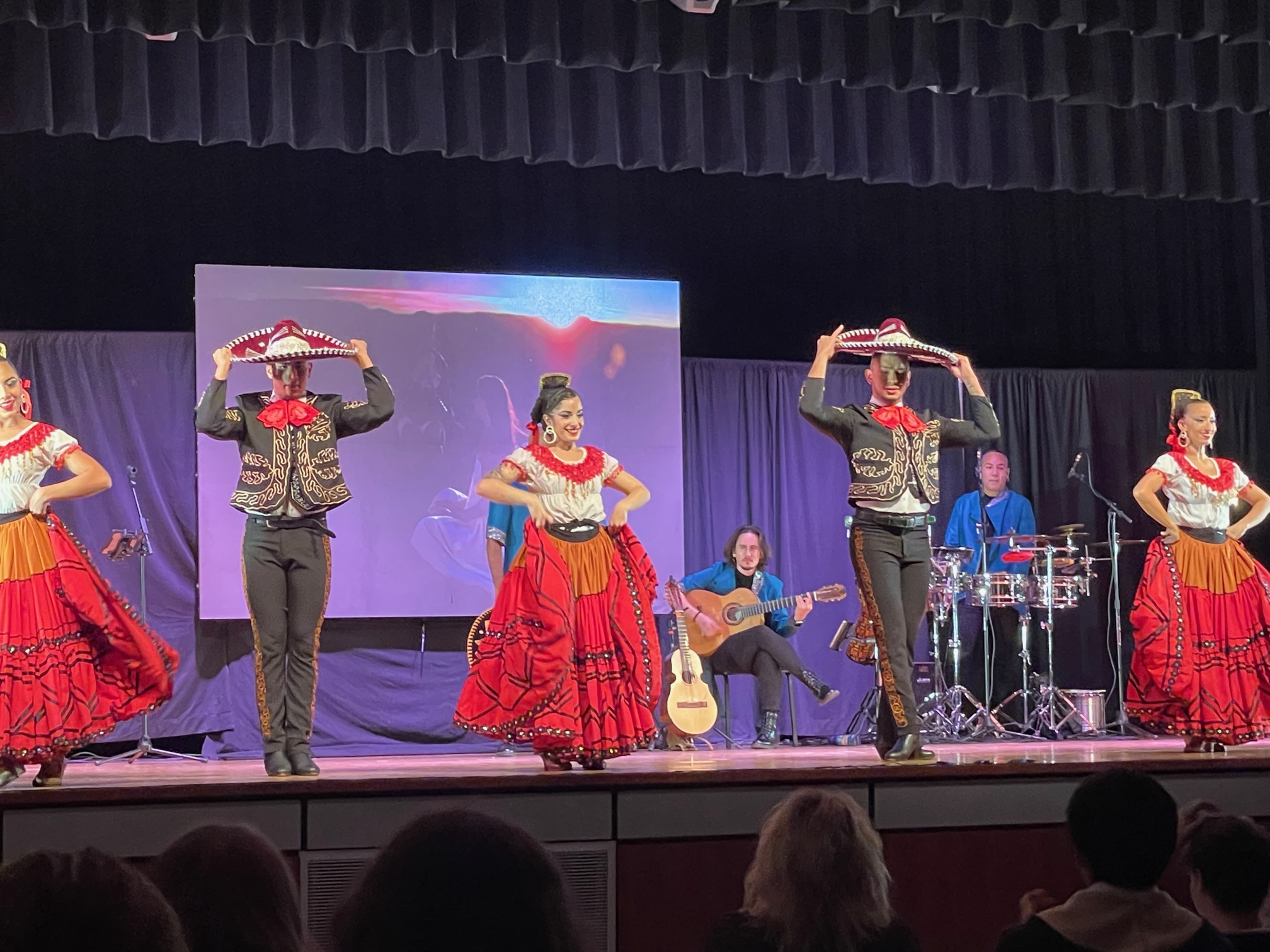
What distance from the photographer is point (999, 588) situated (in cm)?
819

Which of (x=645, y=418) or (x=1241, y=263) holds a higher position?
(x=1241, y=263)

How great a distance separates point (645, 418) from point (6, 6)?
442cm

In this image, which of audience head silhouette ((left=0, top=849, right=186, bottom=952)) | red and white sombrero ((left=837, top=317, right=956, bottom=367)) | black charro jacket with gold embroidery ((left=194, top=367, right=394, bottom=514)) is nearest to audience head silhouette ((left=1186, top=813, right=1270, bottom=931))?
audience head silhouette ((left=0, top=849, right=186, bottom=952))

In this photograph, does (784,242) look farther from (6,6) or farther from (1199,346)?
(6,6)

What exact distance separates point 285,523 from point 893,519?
2.17 m

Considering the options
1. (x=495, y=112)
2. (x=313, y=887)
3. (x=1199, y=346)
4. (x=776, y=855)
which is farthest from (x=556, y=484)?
(x=1199, y=346)

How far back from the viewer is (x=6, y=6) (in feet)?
16.8

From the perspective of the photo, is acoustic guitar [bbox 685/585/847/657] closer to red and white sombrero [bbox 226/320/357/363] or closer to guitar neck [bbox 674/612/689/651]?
guitar neck [bbox 674/612/689/651]

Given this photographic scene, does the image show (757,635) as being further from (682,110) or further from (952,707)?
(682,110)

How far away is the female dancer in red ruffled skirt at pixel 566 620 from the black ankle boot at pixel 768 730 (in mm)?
2973

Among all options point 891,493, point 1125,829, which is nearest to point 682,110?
point 891,493

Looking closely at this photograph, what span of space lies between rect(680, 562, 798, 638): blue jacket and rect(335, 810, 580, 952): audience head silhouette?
682 cm

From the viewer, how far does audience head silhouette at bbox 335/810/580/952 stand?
1332 millimetres

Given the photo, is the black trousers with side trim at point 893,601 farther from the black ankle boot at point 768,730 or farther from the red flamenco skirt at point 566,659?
the black ankle boot at point 768,730
